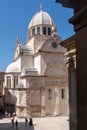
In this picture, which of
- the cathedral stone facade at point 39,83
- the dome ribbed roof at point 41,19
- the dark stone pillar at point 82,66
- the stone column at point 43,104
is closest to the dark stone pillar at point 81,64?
the dark stone pillar at point 82,66

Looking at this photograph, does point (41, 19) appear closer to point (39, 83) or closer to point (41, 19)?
point (41, 19)

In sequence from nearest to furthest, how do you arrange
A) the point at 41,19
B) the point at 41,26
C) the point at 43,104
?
the point at 43,104 → the point at 41,26 → the point at 41,19

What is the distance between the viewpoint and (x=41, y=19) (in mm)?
43531

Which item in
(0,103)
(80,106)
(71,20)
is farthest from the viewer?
(0,103)

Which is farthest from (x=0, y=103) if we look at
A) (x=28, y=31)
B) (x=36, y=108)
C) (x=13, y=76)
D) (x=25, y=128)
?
(x=25, y=128)

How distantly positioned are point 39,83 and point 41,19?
13448mm

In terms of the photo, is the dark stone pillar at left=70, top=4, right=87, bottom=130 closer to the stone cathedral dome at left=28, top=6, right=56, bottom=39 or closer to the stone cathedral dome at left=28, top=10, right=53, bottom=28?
the stone cathedral dome at left=28, top=6, right=56, bottom=39

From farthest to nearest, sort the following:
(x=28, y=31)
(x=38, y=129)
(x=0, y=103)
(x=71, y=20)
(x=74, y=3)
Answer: (x=28, y=31)
(x=0, y=103)
(x=38, y=129)
(x=74, y=3)
(x=71, y=20)

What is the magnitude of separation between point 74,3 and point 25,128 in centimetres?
2252

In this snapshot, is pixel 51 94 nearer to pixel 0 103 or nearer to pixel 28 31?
pixel 0 103

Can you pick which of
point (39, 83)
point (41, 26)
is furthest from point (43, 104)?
point (41, 26)

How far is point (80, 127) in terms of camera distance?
11.9ft

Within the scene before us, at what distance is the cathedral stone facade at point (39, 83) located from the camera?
1380 inches

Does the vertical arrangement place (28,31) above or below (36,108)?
above
